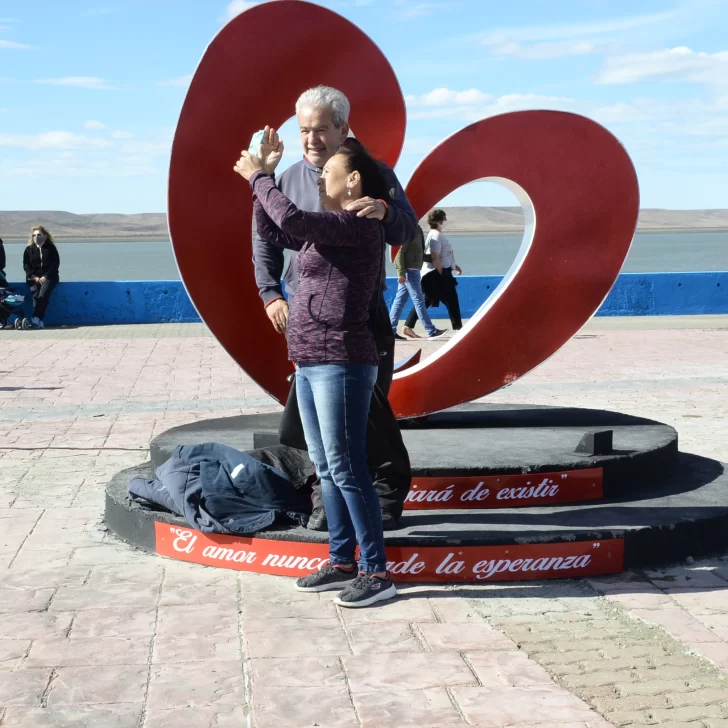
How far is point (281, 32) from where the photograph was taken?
20.0ft

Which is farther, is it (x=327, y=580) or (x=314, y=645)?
(x=327, y=580)

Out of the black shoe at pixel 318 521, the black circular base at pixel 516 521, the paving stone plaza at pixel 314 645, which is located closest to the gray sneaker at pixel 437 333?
the black circular base at pixel 516 521

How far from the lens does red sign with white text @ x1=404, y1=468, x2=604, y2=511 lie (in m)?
5.57

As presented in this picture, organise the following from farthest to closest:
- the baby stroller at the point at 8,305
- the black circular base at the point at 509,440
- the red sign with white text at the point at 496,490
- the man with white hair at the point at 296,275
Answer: the baby stroller at the point at 8,305 → the black circular base at the point at 509,440 → the red sign with white text at the point at 496,490 → the man with white hair at the point at 296,275

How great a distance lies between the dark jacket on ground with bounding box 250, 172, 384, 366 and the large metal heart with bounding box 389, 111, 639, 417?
231cm

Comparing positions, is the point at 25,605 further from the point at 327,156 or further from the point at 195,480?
the point at 327,156

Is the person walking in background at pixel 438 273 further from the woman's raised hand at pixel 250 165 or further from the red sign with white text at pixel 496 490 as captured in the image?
the woman's raised hand at pixel 250 165

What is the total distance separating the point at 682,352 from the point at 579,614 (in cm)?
1005

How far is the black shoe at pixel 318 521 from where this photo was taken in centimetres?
511

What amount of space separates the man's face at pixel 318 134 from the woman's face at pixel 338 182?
0.38 meters

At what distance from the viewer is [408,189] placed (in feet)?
21.9

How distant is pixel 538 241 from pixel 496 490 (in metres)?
1.86

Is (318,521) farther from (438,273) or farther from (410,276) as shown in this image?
(438,273)

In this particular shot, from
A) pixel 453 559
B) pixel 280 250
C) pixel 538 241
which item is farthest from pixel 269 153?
pixel 538 241
